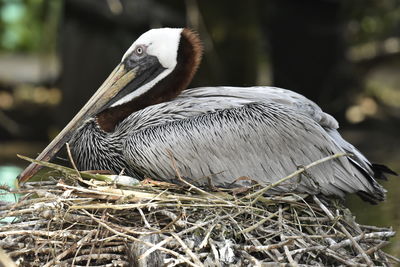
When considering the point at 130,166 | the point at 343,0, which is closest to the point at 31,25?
the point at 343,0

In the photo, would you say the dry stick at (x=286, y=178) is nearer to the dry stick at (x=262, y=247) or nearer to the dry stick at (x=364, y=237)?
the dry stick at (x=262, y=247)

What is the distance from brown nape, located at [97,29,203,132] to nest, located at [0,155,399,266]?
1.07m

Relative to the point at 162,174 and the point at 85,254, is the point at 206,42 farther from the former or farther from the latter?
the point at 85,254

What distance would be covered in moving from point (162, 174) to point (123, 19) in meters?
6.94

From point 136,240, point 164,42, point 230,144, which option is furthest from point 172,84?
point 136,240

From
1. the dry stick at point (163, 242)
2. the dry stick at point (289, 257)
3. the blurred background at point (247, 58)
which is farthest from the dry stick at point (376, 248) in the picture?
the blurred background at point (247, 58)

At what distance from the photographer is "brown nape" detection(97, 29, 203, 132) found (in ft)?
20.9

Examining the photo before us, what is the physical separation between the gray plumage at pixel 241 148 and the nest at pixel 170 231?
33cm

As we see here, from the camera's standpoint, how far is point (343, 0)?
46.3ft

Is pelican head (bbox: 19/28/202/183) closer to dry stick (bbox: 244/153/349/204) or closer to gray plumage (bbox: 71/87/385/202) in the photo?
gray plumage (bbox: 71/87/385/202)

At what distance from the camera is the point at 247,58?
11.9m

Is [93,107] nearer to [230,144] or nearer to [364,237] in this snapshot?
[230,144]

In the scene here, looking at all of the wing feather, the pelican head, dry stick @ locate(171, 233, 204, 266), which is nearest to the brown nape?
the pelican head

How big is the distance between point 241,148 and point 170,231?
3.60ft
